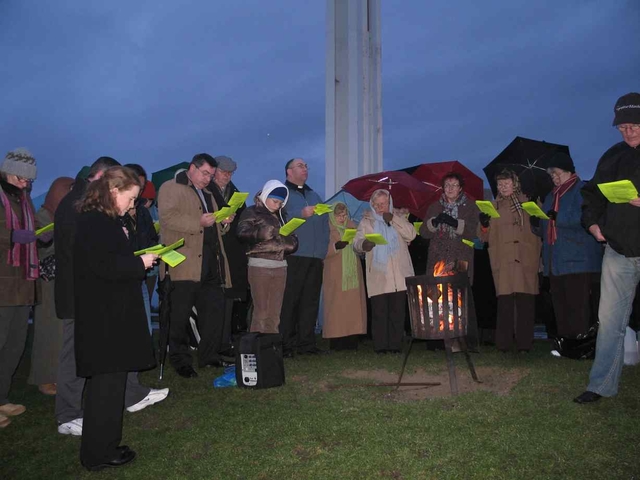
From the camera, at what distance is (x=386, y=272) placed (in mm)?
6988

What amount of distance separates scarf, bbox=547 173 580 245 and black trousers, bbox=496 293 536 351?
0.76m

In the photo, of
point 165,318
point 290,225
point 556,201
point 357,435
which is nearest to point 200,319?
point 165,318

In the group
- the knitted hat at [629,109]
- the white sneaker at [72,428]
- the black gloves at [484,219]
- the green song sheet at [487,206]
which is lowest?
the white sneaker at [72,428]

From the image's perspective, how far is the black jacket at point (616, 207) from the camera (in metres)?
4.01

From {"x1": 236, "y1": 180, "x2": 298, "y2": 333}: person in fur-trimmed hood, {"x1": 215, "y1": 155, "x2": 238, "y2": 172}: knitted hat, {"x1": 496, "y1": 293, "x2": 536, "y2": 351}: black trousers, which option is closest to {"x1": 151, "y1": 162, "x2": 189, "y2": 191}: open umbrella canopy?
{"x1": 215, "y1": 155, "x2": 238, "y2": 172}: knitted hat

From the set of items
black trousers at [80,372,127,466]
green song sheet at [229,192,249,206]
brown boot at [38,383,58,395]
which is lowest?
brown boot at [38,383,58,395]

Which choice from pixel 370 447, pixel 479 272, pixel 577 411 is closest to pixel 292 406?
pixel 370 447

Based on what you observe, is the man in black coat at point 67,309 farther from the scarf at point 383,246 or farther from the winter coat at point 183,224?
the scarf at point 383,246

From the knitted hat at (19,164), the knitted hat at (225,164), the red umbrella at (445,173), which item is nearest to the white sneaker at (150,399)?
the knitted hat at (19,164)

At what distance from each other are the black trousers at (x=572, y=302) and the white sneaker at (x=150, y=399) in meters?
4.30

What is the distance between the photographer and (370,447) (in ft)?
11.1

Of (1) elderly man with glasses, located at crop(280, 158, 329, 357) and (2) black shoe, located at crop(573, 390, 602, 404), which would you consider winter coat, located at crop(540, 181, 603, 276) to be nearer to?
(2) black shoe, located at crop(573, 390, 602, 404)

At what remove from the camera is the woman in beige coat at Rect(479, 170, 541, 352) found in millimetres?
6520

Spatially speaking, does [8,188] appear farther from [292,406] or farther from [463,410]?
[463,410]
